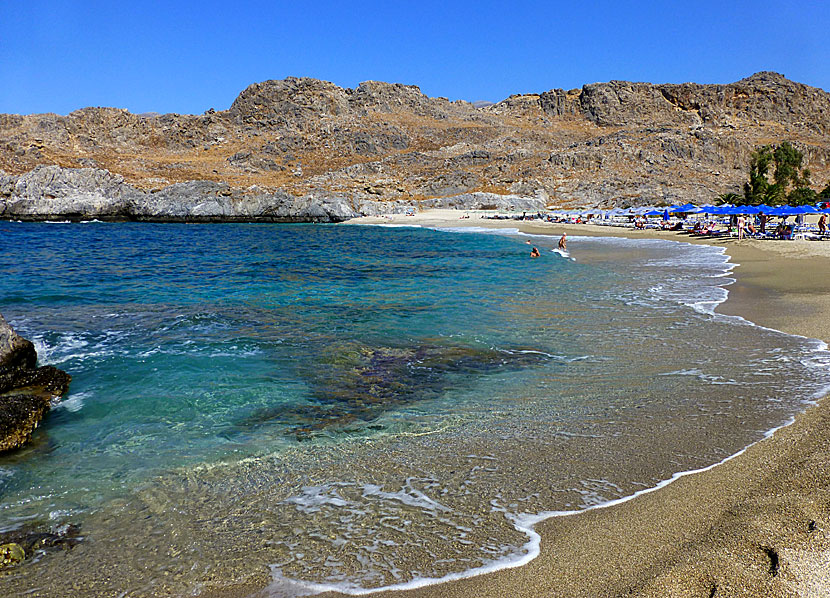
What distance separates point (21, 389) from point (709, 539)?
347 inches

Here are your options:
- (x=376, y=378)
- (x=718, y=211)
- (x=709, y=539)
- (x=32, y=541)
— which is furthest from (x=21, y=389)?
(x=718, y=211)

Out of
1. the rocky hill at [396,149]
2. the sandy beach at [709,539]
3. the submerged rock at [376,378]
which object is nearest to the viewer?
the sandy beach at [709,539]

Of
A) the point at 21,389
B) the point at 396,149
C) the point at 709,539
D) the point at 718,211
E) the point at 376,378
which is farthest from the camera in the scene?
the point at 396,149

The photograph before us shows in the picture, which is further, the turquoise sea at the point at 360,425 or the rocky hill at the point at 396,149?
the rocky hill at the point at 396,149

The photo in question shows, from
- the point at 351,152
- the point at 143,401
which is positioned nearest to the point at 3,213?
the point at 351,152

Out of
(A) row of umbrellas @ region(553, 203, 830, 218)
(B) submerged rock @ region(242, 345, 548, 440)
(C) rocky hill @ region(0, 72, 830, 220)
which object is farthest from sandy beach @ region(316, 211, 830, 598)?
(C) rocky hill @ region(0, 72, 830, 220)

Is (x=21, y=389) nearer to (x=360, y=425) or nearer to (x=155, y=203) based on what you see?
(x=360, y=425)

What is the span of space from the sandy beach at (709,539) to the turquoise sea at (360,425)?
25 cm

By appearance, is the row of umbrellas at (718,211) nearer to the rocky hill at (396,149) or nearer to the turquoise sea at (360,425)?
the rocky hill at (396,149)

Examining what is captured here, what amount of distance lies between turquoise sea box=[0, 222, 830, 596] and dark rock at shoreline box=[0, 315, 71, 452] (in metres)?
0.20

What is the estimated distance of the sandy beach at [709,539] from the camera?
11.0 feet

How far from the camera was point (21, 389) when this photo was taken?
816 cm

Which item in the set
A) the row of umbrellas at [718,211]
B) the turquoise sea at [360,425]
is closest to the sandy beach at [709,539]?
the turquoise sea at [360,425]

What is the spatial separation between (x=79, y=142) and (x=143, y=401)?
123107 mm
